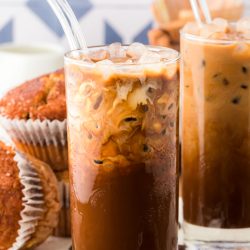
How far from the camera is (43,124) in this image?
1441mm

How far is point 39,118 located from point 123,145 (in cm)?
36

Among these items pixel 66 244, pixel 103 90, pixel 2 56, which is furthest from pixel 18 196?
pixel 2 56

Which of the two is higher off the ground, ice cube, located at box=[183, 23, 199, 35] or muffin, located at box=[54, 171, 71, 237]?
ice cube, located at box=[183, 23, 199, 35]

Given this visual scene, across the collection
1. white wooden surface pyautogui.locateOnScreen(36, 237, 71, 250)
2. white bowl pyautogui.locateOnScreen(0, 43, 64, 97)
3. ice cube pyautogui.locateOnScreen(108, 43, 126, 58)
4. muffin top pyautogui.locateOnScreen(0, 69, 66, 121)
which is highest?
ice cube pyautogui.locateOnScreen(108, 43, 126, 58)

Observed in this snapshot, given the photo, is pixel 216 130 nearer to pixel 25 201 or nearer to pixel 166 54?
pixel 166 54

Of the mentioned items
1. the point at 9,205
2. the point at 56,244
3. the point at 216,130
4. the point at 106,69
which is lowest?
the point at 56,244

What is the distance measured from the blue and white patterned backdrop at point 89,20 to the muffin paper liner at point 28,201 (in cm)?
135

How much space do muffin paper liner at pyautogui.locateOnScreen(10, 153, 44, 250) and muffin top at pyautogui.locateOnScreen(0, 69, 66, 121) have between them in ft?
0.36

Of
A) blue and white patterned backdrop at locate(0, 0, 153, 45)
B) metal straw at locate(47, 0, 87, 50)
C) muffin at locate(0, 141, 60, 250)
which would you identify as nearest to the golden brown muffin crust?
muffin at locate(0, 141, 60, 250)

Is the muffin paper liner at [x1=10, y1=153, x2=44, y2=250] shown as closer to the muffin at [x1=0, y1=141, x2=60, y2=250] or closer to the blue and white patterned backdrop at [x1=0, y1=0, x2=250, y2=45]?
the muffin at [x1=0, y1=141, x2=60, y2=250]

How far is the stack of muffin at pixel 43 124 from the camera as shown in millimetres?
1444

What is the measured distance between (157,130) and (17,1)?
1641 millimetres

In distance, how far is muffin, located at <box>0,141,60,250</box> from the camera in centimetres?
133

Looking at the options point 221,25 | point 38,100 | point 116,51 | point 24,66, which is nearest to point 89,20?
point 24,66
